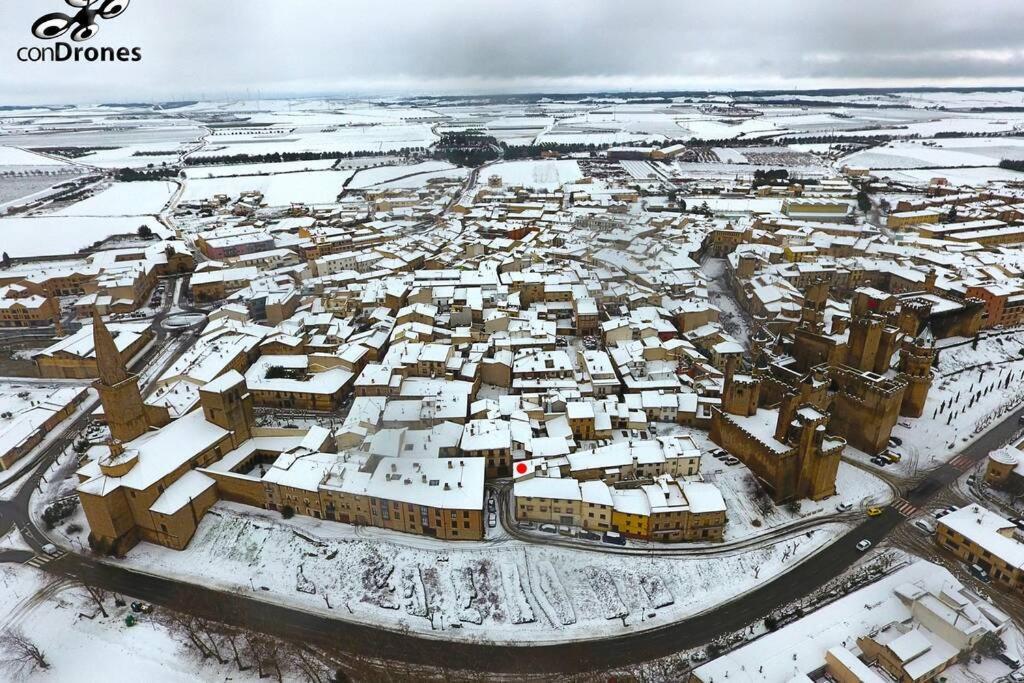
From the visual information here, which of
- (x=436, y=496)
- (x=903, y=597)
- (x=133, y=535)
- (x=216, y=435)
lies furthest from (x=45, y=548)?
(x=903, y=597)

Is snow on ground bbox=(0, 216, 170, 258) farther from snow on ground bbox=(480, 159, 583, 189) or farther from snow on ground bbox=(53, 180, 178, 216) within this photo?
snow on ground bbox=(480, 159, 583, 189)

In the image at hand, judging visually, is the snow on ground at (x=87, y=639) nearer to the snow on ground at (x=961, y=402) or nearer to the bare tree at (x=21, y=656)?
the bare tree at (x=21, y=656)

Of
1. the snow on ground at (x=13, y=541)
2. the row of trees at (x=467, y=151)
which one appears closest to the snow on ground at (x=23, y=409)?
the snow on ground at (x=13, y=541)

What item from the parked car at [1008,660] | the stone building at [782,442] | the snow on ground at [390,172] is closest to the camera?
the parked car at [1008,660]

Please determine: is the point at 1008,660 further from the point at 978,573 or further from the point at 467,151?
the point at 467,151

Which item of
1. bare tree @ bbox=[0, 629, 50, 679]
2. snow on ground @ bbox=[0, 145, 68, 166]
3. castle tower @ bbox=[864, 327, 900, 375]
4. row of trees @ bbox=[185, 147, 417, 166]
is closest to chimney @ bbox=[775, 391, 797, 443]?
castle tower @ bbox=[864, 327, 900, 375]

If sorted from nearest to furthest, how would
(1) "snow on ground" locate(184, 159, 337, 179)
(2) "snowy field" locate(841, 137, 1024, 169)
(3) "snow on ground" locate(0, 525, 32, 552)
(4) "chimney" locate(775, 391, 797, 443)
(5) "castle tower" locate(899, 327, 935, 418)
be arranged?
(3) "snow on ground" locate(0, 525, 32, 552), (4) "chimney" locate(775, 391, 797, 443), (5) "castle tower" locate(899, 327, 935, 418), (2) "snowy field" locate(841, 137, 1024, 169), (1) "snow on ground" locate(184, 159, 337, 179)

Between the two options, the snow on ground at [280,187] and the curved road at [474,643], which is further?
the snow on ground at [280,187]
